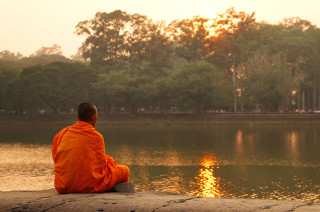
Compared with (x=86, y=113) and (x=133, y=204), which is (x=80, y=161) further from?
Answer: (x=133, y=204)

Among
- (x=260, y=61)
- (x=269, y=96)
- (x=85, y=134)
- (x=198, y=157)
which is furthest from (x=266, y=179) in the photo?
(x=260, y=61)

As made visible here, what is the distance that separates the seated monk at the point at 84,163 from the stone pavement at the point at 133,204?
433 millimetres

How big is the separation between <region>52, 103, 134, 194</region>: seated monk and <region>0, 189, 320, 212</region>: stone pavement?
43cm

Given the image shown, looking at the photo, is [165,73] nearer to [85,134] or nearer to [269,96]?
[269,96]

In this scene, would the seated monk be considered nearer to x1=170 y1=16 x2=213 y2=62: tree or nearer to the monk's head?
the monk's head

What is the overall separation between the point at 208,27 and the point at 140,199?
64011 mm

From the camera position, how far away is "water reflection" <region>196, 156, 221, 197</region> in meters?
12.2

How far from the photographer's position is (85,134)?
539cm

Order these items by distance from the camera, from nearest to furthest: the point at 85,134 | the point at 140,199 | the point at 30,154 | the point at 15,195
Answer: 1. the point at 140,199
2. the point at 15,195
3. the point at 85,134
4. the point at 30,154

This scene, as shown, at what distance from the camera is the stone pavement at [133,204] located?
3.99 metres

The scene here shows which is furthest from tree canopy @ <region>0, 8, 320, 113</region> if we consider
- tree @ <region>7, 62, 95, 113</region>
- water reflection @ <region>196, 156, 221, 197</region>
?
water reflection @ <region>196, 156, 221, 197</region>

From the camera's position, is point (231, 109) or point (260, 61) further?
point (231, 109)

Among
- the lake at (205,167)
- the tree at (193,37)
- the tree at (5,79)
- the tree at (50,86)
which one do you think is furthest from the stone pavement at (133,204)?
the tree at (193,37)

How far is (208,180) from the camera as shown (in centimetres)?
1430
